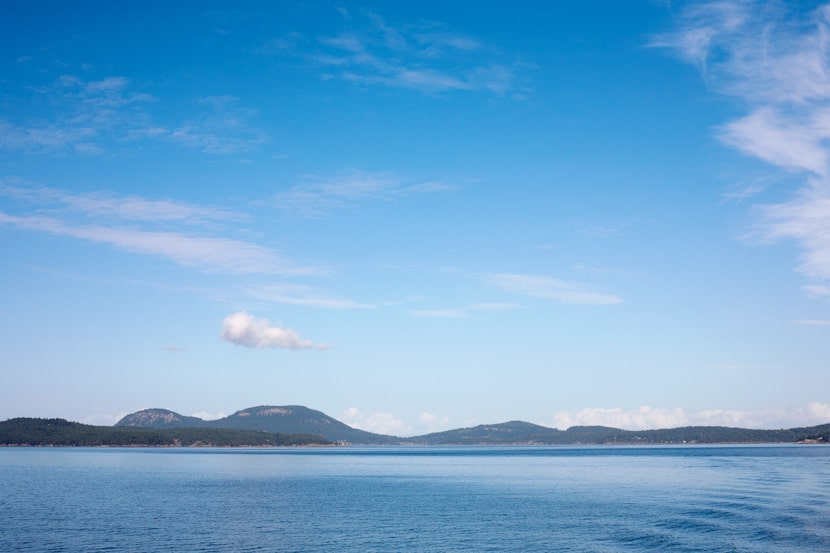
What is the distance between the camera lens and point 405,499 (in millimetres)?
99438

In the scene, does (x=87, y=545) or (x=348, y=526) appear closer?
(x=87, y=545)

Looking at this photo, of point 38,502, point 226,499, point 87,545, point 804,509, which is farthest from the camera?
point 226,499

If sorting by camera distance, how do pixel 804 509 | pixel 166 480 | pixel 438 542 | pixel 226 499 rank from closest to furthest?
1. pixel 438 542
2. pixel 804 509
3. pixel 226 499
4. pixel 166 480

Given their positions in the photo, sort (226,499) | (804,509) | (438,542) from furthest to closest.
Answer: (226,499) → (804,509) → (438,542)

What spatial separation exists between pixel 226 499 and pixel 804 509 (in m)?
74.0

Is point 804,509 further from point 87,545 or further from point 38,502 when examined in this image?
point 38,502

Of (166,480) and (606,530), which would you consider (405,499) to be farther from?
(166,480)

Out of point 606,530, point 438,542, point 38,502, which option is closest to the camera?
point 438,542

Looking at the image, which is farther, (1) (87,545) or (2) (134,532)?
(2) (134,532)

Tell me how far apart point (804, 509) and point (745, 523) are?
1407 cm

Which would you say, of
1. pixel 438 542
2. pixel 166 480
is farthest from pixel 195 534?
pixel 166 480

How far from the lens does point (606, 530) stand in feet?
220

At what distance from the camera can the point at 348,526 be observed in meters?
71.1

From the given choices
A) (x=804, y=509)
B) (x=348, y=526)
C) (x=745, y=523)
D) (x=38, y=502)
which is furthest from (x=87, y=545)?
(x=804, y=509)
